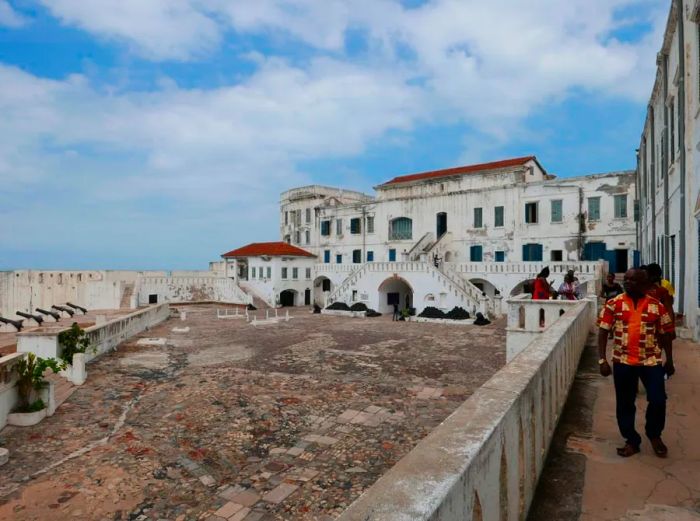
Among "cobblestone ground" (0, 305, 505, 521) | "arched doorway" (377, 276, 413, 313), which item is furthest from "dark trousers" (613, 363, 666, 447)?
"arched doorway" (377, 276, 413, 313)

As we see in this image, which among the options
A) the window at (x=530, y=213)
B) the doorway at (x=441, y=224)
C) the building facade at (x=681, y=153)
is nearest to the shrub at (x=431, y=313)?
the doorway at (x=441, y=224)

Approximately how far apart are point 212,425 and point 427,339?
496 inches

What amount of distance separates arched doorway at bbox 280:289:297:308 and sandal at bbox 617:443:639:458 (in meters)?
38.2

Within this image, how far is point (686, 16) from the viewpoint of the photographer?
10328 mm

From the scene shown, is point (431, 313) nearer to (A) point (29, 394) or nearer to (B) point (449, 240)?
(B) point (449, 240)

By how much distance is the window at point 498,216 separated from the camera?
33.1 metres

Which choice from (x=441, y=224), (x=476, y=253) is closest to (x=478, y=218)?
(x=476, y=253)

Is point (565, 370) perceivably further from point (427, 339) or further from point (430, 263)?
point (430, 263)

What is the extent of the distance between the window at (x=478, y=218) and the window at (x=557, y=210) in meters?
5.06

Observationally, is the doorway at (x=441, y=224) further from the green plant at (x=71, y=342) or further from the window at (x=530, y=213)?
the green plant at (x=71, y=342)

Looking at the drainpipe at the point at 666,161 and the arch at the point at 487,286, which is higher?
the drainpipe at the point at 666,161

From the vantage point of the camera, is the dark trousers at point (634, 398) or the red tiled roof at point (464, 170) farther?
the red tiled roof at point (464, 170)

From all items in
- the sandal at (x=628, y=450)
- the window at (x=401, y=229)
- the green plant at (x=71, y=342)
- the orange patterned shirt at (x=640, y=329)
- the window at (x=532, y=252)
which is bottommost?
the green plant at (x=71, y=342)

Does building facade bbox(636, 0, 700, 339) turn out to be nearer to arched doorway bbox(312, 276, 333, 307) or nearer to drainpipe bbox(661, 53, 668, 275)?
drainpipe bbox(661, 53, 668, 275)
